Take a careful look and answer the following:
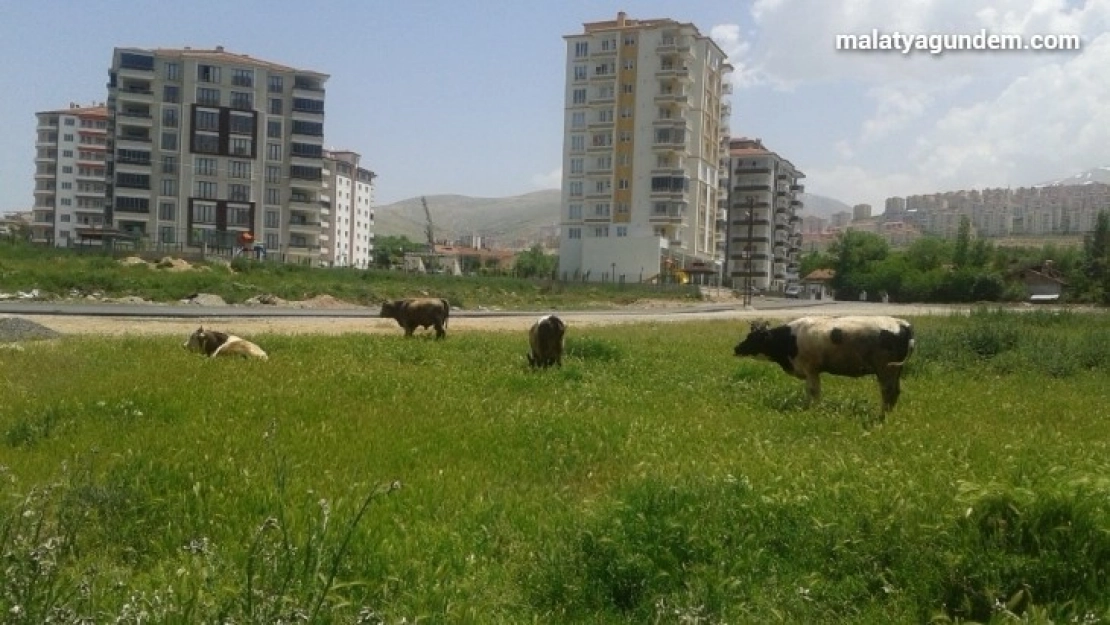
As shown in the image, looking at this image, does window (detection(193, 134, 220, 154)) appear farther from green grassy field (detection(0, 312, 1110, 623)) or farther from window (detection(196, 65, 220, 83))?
green grassy field (detection(0, 312, 1110, 623))

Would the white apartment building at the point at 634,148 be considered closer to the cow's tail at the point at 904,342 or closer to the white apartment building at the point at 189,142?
the white apartment building at the point at 189,142

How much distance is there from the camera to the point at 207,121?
11338cm

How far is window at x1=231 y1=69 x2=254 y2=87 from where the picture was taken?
114062 mm

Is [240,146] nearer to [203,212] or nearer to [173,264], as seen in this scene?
[203,212]

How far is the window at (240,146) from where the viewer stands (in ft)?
374

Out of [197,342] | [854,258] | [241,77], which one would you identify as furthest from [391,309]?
[854,258]

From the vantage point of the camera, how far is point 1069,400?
1583cm

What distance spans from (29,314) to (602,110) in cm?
9196

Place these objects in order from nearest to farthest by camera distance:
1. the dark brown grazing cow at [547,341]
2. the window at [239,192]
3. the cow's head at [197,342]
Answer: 1. the dark brown grazing cow at [547,341]
2. the cow's head at [197,342]
3. the window at [239,192]

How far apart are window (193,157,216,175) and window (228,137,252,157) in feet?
8.43

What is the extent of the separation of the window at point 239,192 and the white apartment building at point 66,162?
60951 mm

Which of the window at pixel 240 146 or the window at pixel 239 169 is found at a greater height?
the window at pixel 240 146

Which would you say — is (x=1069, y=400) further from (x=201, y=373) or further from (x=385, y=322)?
(x=385, y=322)

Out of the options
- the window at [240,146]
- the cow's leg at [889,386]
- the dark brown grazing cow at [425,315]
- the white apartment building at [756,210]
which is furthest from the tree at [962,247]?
the cow's leg at [889,386]
